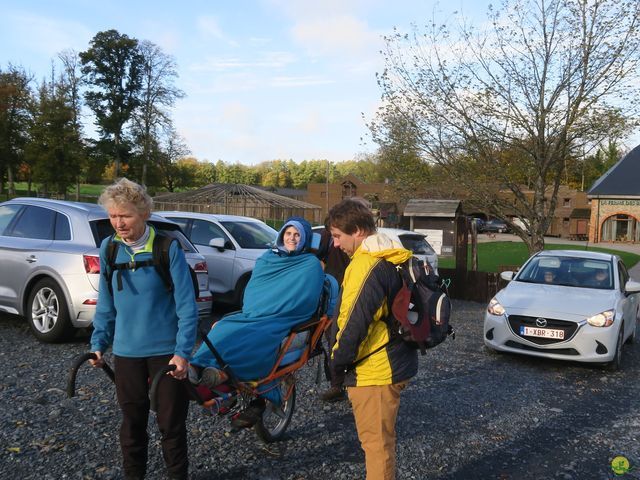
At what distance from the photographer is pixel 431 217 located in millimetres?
22344

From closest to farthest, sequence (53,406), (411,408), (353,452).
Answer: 1. (353,452)
2. (53,406)
3. (411,408)

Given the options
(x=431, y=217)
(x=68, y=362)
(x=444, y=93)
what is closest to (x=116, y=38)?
(x=431, y=217)

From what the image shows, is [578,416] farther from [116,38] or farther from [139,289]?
[116,38]

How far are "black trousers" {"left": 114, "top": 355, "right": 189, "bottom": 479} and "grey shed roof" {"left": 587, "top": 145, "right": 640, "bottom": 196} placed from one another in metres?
53.2

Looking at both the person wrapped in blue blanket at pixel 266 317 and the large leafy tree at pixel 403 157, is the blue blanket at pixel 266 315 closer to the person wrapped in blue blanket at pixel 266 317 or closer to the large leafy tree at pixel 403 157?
the person wrapped in blue blanket at pixel 266 317

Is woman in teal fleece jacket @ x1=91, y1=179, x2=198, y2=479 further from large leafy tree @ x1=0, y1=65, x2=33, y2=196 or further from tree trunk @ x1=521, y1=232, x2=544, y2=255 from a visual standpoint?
large leafy tree @ x1=0, y1=65, x2=33, y2=196

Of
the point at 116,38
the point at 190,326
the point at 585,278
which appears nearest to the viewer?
the point at 190,326

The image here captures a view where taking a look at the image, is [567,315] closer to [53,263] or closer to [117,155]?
[53,263]

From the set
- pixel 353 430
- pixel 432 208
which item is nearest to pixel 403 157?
pixel 432 208

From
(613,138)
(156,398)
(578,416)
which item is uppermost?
(613,138)

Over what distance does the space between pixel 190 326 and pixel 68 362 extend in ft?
13.2

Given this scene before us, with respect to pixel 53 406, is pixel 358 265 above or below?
above

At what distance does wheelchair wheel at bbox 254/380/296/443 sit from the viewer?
444 cm

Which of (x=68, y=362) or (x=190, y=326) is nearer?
(x=190, y=326)
